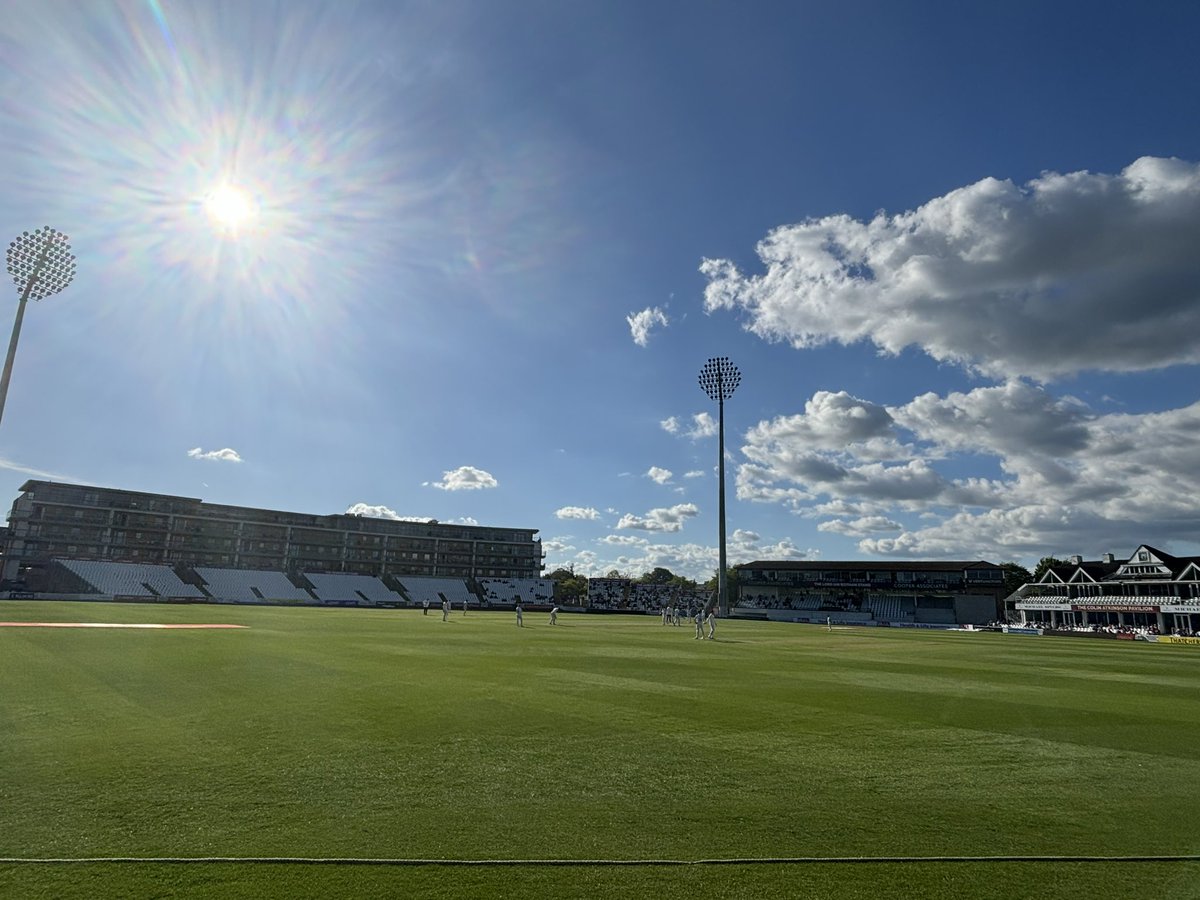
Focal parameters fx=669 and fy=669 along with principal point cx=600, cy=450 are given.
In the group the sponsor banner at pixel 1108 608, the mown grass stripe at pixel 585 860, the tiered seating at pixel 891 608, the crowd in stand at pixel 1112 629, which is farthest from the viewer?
the tiered seating at pixel 891 608

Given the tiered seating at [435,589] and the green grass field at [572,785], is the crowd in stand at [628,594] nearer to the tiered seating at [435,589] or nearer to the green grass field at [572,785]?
the tiered seating at [435,589]

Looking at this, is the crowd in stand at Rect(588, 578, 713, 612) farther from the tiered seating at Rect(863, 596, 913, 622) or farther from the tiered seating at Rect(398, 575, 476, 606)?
the tiered seating at Rect(863, 596, 913, 622)

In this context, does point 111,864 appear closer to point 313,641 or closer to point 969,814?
point 969,814

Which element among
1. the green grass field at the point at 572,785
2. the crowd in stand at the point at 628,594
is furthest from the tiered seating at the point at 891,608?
the green grass field at the point at 572,785

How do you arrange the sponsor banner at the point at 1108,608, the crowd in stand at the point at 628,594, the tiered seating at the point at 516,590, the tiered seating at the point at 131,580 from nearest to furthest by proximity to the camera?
the sponsor banner at the point at 1108,608
the tiered seating at the point at 131,580
the tiered seating at the point at 516,590
the crowd in stand at the point at 628,594

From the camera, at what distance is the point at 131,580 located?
8150 cm

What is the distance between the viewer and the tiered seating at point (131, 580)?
77.8 metres

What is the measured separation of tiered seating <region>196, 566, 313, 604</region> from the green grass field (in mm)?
82804

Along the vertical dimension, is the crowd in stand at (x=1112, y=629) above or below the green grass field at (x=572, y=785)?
below

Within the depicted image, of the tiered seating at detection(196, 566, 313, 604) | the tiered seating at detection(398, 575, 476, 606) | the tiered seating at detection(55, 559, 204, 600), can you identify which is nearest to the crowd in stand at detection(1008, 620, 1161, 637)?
the tiered seating at detection(398, 575, 476, 606)

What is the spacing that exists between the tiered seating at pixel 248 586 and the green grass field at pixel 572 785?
8280 cm

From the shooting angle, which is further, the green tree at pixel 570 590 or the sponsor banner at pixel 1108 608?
the green tree at pixel 570 590

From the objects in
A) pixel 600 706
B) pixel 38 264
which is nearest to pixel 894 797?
pixel 600 706

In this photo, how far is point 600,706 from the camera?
1216 centimetres
